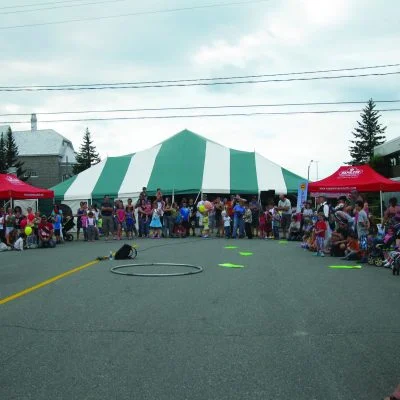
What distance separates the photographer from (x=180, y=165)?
2681cm

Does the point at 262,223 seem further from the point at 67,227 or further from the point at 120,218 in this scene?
the point at 67,227

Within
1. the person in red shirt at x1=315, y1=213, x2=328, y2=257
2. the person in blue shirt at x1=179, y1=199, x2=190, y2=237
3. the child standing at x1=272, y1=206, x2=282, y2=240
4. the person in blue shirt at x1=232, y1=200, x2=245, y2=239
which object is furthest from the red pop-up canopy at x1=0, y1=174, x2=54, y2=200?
the person in red shirt at x1=315, y1=213, x2=328, y2=257

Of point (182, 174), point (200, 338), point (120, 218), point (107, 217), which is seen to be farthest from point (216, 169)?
point (200, 338)

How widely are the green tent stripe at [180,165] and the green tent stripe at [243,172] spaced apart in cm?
169

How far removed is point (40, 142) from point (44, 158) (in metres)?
3.33

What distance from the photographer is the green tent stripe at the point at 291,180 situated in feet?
81.4

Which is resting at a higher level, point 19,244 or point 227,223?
point 227,223

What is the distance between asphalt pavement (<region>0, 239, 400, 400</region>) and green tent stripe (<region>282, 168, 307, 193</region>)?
15.1 m

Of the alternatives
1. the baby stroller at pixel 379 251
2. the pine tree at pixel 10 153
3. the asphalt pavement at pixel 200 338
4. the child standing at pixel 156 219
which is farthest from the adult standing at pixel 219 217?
the pine tree at pixel 10 153

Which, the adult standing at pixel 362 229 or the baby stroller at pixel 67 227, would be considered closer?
the adult standing at pixel 362 229

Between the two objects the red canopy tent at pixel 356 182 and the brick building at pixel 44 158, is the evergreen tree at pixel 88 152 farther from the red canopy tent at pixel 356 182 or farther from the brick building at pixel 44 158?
the red canopy tent at pixel 356 182

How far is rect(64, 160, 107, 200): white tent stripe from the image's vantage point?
26.3 meters

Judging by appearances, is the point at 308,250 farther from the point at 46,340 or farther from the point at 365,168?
the point at 46,340

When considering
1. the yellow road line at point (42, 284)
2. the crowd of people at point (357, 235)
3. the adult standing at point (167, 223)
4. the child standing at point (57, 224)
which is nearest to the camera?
the yellow road line at point (42, 284)
